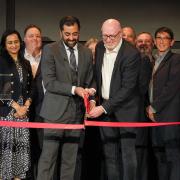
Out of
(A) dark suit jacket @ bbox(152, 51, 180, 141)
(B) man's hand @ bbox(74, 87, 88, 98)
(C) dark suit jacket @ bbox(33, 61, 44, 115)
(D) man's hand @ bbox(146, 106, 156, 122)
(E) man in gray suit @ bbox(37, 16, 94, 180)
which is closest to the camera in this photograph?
(B) man's hand @ bbox(74, 87, 88, 98)

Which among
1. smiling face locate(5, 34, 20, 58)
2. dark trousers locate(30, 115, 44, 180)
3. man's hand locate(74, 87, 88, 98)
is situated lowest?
dark trousers locate(30, 115, 44, 180)

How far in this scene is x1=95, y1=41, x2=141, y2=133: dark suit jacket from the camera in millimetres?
4793

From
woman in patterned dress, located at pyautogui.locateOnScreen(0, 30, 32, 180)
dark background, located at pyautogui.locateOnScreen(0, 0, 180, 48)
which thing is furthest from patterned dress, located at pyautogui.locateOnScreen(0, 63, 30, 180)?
dark background, located at pyautogui.locateOnScreen(0, 0, 180, 48)

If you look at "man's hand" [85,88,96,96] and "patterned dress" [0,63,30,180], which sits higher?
"man's hand" [85,88,96,96]

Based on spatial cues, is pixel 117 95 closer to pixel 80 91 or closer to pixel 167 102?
pixel 80 91

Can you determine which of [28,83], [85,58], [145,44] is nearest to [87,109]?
[85,58]

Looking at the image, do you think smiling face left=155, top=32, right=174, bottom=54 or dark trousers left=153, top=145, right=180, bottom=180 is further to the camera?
smiling face left=155, top=32, right=174, bottom=54

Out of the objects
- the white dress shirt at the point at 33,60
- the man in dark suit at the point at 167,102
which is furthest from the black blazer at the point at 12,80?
the man in dark suit at the point at 167,102

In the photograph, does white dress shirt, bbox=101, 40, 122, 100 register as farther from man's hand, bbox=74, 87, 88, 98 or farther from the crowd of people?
man's hand, bbox=74, 87, 88, 98

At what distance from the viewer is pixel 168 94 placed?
504 cm

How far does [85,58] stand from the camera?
16.0 feet

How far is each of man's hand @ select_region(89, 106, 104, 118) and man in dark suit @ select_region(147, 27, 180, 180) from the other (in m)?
0.60

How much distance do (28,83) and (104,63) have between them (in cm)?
87

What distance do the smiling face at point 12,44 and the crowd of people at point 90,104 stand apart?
0.03ft
